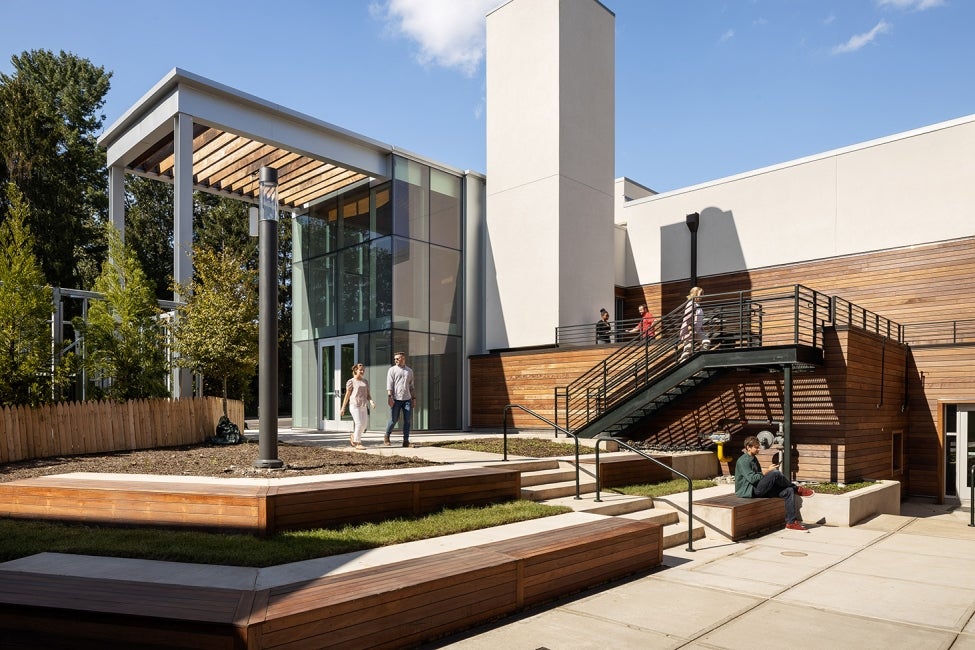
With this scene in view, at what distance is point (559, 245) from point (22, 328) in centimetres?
1242

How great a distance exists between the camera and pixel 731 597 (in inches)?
253

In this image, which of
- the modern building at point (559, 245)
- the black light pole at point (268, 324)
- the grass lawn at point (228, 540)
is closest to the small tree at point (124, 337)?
the modern building at point (559, 245)

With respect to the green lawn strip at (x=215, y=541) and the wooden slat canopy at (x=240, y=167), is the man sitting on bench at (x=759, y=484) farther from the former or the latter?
the wooden slat canopy at (x=240, y=167)

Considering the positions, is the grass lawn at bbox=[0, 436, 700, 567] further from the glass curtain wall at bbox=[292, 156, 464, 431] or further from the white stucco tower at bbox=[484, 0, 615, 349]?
the white stucco tower at bbox=[484, 0, 615, 349]

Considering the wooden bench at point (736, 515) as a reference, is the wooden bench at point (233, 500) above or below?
above

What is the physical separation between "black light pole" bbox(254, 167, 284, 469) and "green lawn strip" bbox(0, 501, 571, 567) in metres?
2.09

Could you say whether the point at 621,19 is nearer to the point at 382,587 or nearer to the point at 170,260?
the point at 382,587

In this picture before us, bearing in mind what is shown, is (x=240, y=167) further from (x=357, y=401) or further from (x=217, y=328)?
(x=357, y=401)

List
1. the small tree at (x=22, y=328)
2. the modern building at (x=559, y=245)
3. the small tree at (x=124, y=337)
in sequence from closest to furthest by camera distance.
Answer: the small tree at (x=22, y=328) → the small tree at (x=124, y=337) → the modern building at (x=559, y=245)

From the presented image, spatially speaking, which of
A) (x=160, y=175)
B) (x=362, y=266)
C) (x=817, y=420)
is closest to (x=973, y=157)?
(x=817, y=420)

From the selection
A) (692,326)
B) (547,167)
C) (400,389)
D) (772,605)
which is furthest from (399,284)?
(772,605)

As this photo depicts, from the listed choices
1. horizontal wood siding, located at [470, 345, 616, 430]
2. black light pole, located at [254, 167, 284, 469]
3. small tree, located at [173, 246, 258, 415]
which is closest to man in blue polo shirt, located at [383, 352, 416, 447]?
small tree, located at [173, 246, 258, 415]

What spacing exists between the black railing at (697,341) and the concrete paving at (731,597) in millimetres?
5512

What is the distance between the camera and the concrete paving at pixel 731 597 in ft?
17.0
